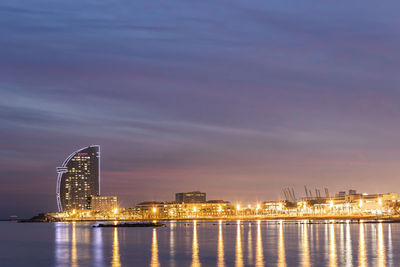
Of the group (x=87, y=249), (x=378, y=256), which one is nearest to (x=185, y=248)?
(x=87, y=249)

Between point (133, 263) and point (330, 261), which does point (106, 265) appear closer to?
point (133, 263)

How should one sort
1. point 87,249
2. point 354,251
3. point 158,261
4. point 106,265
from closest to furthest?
point 106,265 < point 158,261 < point 354,251 < point 87,249

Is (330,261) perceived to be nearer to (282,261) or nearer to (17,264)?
(282,261)

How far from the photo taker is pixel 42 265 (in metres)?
58.7

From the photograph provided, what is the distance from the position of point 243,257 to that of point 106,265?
1417 centimetres

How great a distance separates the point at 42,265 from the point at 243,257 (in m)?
19.9

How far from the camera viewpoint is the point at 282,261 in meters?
56.3

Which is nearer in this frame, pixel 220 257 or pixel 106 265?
pixel 106 265

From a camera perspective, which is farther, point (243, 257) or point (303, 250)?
point (303, 250)

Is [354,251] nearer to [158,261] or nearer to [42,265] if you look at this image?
[158,261]

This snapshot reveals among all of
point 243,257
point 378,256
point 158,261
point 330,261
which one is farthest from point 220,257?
point 378,256

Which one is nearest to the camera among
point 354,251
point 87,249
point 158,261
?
point 158,261

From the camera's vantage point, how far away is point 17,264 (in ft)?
196

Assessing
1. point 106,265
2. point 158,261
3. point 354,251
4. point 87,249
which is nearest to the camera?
point 106,265
